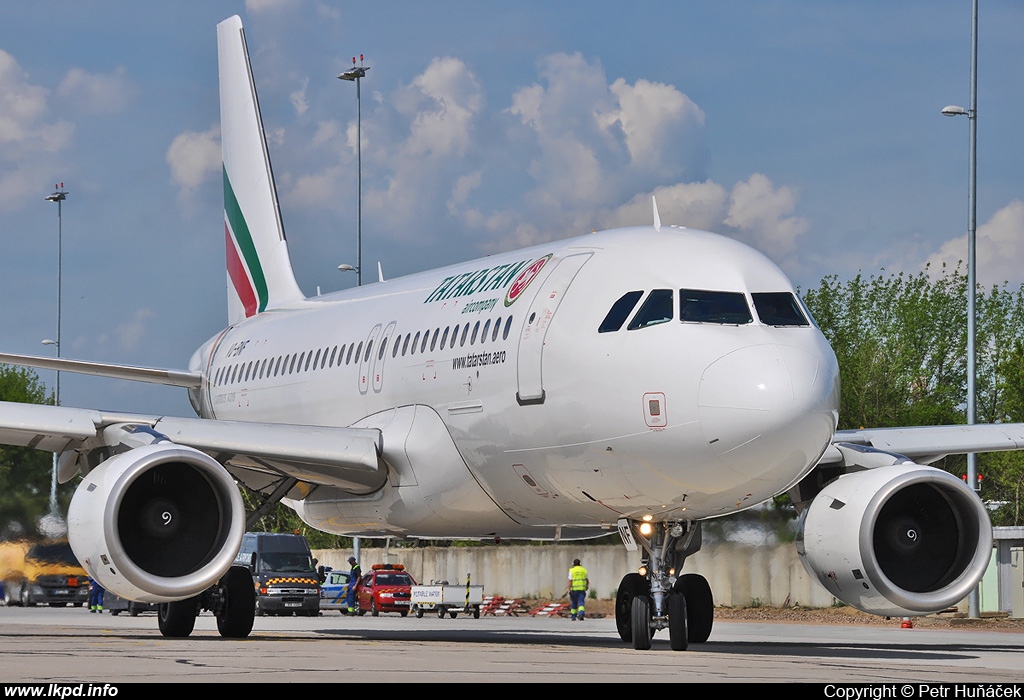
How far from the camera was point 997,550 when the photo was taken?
30.7 meters

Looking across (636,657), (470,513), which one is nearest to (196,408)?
(470,513)

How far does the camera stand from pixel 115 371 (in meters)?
24.5

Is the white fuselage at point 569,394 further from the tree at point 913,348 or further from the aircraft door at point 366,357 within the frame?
the tree at point 913,348

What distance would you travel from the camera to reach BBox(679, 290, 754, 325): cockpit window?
1562 cm

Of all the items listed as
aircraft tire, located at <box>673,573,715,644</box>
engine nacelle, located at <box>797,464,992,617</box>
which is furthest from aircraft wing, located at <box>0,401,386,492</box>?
engine nacelle, located at <box>797,464,992,617</box>

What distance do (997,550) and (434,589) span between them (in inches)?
509

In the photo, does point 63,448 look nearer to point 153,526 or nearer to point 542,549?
point 153,526

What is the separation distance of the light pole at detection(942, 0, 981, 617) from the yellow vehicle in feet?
54.2

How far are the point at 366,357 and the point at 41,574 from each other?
19.0 metres

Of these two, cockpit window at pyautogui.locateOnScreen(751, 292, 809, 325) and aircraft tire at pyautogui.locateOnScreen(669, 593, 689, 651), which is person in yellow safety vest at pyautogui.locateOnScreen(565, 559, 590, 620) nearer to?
aircraft tire at pyautogui.locateOnScreen(669, 593, 689, 651)

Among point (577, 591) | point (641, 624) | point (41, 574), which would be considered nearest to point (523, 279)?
point (641, 624)

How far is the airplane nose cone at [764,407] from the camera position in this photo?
14.7 metres

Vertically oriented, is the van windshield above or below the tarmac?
above

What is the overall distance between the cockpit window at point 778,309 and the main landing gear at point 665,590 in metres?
2.69
